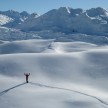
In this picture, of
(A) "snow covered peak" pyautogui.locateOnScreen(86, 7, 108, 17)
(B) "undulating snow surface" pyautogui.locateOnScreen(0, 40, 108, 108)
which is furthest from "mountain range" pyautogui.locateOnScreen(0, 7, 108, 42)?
(B) "undulating snow surface" pyautogui.locateOnScreen(0, 40, 108, 108)

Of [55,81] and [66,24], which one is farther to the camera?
[66,24]

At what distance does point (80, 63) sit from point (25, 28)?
138 metres

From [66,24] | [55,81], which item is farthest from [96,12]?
[55,81]

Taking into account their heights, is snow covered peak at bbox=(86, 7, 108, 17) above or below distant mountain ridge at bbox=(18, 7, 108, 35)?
above

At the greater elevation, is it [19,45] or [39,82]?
[19,45]

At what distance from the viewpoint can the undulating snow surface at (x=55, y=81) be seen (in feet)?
59.2

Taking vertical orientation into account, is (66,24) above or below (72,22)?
below

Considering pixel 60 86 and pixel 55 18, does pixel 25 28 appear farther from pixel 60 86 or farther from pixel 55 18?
pixel 60 86

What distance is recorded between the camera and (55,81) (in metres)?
23.6

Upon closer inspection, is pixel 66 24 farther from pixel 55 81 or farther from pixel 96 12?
pixel 55 81

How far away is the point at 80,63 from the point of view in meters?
29.2

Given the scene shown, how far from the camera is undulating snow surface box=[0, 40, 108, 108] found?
18.0m

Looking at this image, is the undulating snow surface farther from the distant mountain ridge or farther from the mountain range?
the distant mountain ridge

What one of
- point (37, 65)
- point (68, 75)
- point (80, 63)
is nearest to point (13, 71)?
point (37, 65)
